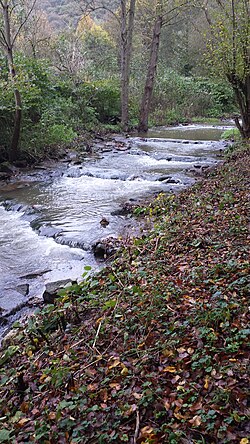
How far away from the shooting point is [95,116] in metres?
19.4

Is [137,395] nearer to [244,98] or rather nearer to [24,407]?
[24,407]

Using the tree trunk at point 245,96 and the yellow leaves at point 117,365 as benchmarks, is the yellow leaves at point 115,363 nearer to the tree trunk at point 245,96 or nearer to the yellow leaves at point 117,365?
the yellow leaves at point 117,365

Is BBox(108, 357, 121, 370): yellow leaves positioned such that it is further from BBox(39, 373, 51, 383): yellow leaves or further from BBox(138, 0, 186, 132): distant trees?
BBox(138, 0, 186, 132): distant trees

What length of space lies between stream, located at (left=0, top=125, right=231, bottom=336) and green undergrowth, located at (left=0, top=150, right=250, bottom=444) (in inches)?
38.5

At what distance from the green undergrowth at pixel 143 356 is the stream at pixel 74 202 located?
0.98 m

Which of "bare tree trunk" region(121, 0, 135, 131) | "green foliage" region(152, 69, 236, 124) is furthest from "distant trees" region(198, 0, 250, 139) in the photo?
"green foliage" region(152, 69, 236, 124)

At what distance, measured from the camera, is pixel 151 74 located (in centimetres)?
1828

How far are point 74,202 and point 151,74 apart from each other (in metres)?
11.8

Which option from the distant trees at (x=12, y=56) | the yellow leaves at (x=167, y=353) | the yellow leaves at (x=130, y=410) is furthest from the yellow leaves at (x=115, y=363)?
the distant trees at (x=12, y=56)

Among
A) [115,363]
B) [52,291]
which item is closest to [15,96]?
[52,291]

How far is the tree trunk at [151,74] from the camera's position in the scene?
1748 centimetres

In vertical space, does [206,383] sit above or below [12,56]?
below

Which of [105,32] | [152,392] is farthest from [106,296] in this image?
[105,32]

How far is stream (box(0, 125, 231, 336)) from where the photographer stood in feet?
17.4
